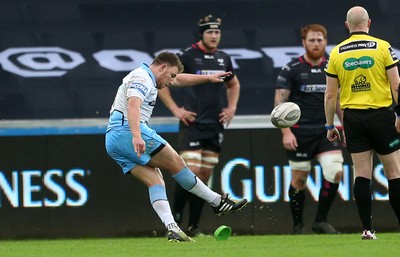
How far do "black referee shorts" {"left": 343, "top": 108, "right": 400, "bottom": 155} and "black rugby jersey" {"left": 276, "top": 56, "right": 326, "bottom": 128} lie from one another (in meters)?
2.52

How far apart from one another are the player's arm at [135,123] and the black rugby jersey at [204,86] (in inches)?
114

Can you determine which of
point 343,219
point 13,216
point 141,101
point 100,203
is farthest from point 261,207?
point 141,101

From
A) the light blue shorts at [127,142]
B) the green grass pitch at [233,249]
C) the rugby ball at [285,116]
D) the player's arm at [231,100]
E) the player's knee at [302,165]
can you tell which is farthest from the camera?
the player's arm at [231,100]

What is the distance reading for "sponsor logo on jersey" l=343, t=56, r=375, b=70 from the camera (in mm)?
9656

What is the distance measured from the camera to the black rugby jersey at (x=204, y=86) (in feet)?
40.9

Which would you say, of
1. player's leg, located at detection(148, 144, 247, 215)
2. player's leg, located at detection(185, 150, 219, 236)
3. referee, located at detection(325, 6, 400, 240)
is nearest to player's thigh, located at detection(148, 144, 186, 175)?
player's leg, located at detection(148, 144, 247, 215)

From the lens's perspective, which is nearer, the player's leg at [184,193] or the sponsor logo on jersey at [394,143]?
the sponsor logo on jersey at [394,143]

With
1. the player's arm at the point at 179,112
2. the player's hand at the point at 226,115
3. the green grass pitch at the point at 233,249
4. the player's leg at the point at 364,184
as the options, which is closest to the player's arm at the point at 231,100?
the player's hand at the point at 226,115

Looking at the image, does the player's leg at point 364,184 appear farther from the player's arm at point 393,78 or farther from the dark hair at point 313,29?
the dark hair at point 313,29

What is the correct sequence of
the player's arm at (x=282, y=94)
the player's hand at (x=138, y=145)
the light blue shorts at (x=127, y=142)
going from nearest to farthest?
the player's hand at (x=138, y=145) < the light blue shorts at (x=127, y=142) < the player's arm at (x=282, y=94)

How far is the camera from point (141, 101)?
31.6 ft

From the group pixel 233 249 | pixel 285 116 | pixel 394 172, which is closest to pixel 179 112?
pixel 285 116

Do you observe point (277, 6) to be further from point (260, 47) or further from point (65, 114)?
point (65, 114)

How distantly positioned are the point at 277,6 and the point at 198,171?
2.24 metres
